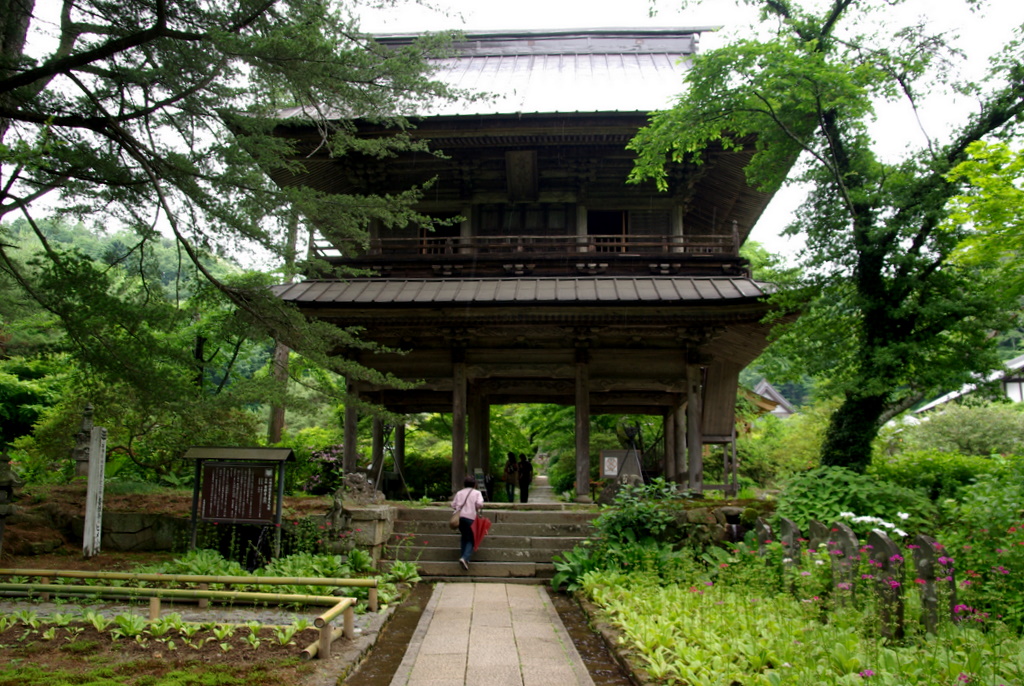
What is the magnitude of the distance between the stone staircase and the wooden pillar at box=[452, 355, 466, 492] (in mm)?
1489

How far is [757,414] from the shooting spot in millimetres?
25797

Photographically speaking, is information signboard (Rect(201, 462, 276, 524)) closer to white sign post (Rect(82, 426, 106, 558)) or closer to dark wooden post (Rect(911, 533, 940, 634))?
white sign post (Rect(82, 426, 106, 558))

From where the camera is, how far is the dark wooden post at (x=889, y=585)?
526 centimetres

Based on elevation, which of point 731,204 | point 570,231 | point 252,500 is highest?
point 731,204

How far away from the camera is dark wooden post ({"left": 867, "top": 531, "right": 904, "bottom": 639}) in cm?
526

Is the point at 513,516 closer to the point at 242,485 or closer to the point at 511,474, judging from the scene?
the point at 242,485

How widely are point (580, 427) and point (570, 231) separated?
4276mm

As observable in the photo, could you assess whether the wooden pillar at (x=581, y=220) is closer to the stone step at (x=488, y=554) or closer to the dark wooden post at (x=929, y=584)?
the stone step at (x=488, y=554)

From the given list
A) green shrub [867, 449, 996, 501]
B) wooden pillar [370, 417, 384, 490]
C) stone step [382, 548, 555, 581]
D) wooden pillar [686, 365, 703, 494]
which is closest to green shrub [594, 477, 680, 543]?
stone step [382, 548, 555, 581]

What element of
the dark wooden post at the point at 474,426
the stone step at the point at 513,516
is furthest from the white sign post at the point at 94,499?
the dark wooden post at the point at 474,426

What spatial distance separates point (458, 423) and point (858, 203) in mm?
7970

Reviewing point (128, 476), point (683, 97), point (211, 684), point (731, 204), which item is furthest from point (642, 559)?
point (128, 476)

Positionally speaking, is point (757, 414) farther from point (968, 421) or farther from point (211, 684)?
point (211, 684)

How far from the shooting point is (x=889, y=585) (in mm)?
5312
